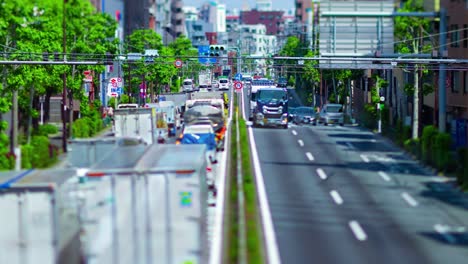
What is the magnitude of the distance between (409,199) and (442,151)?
335 inches

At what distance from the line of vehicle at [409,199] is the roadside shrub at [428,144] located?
855cm

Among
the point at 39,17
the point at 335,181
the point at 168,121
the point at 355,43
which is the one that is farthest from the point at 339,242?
the point at 168,121

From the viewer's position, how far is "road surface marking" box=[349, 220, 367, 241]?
29.9 m

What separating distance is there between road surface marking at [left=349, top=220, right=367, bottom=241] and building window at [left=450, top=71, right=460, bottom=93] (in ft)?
139

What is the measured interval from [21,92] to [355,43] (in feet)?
79.5

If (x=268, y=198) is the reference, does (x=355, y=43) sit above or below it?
above

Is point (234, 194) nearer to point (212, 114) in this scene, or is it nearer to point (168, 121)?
point (212, 114)

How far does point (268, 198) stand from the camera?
38.1 m

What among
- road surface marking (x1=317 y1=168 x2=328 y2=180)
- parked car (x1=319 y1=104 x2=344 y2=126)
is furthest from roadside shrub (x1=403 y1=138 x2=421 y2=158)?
parked car (x1=319 y1=104 x2=344 y2=126)

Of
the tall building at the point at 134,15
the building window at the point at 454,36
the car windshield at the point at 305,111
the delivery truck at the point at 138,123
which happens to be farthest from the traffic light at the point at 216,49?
the tall building at the point at 134,15

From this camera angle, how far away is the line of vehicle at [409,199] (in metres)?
37.1

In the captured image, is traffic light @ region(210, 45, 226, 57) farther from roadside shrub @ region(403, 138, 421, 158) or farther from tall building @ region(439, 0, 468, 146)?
roadside shrub @ region(403, 138, 421, 158)

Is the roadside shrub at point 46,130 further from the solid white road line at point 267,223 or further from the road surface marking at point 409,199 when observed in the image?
the road surface marking at point 409,199

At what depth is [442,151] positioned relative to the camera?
4588cm
